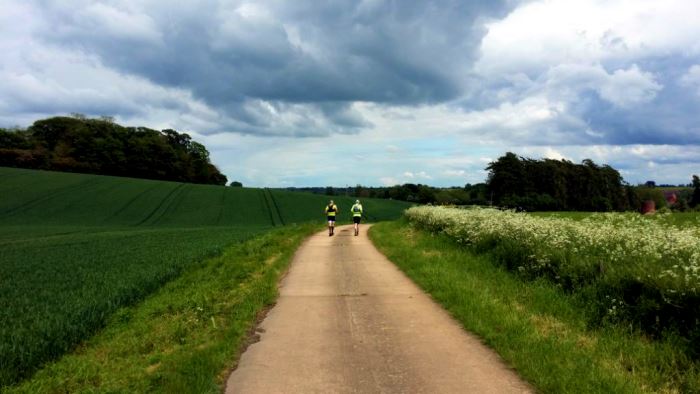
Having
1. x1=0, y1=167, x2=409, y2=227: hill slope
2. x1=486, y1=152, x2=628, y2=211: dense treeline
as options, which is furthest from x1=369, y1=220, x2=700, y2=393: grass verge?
x1=486, y1=152, x2=628, y2=211: dense treeline

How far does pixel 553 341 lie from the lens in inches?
255

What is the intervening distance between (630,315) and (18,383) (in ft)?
28.3

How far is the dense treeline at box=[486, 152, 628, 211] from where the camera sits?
9088 centimetres

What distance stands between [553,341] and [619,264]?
9.38ft

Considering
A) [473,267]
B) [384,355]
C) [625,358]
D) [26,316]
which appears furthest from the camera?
[473,267]

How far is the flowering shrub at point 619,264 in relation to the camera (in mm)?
6570

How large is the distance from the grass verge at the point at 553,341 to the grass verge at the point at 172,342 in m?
3.72

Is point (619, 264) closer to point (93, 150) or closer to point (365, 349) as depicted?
point (365, 349)

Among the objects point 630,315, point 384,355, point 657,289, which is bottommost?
point 384,355

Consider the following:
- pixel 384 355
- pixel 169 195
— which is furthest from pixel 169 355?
pixel 169 195

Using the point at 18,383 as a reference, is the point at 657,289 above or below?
above

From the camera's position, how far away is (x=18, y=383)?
20.5ft

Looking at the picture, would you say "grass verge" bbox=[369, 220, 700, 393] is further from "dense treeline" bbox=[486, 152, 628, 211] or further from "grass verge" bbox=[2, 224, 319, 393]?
"dense treeline" bbox=[486, 152, 628, 211]

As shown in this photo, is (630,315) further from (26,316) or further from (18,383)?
(26,316)
